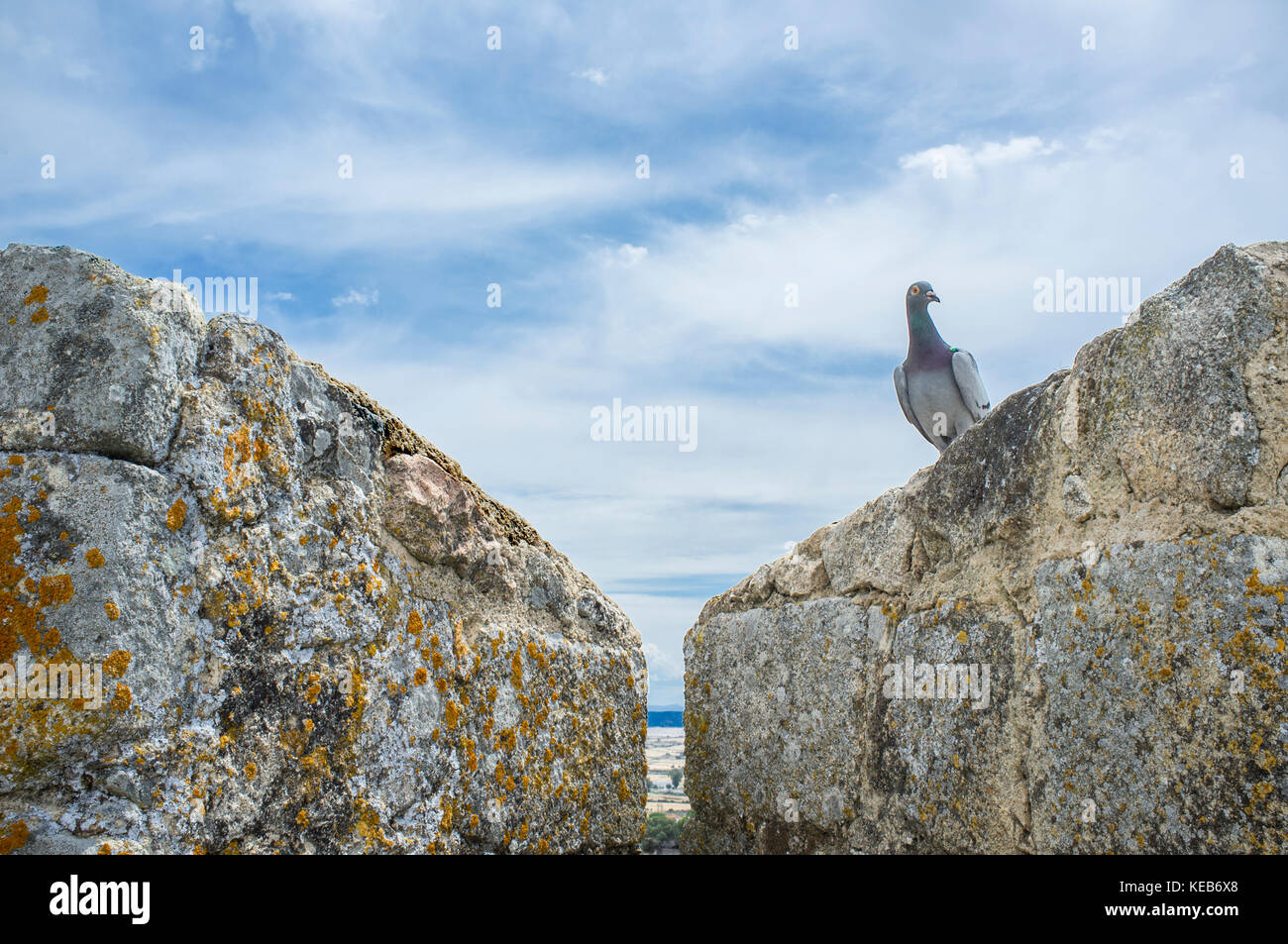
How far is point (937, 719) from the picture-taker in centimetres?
312

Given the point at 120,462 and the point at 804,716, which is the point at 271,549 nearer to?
the point at 120,462

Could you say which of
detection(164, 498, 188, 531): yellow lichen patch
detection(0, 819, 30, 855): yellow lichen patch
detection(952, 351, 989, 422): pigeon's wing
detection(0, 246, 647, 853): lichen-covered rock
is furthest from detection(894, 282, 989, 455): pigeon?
detection(0, 819, 30, 855): yellow lichen patch

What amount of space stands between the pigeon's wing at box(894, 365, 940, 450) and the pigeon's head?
0.39m

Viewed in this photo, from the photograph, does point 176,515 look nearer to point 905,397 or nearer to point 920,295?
point 905,397

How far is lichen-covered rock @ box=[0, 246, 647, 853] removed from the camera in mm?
2145

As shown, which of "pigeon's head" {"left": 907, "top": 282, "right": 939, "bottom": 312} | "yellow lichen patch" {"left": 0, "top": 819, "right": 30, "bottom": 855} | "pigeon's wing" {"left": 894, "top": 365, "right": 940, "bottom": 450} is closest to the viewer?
"yellow lichen patch" {"left": 0, "top": 819, "right": 30, "bottom": 855}

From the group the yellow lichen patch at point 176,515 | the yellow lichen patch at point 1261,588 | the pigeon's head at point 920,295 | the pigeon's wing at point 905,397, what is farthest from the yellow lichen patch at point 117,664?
the pigeon's head at point 920,295

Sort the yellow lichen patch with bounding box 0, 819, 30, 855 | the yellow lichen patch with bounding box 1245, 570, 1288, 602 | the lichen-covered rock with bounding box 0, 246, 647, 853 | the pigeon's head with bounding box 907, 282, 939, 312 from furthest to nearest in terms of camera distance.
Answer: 1. the pigeon's head with bounding box 907, 282, 939, 312
2. the yellow lichen patch with bounding box 1245, 570, 1288, 602
3. the lichen-covered rock with bounding box 0, 246, 647, 853
4. the yellow lichen patch with bounding box 0, 819, 30, 855

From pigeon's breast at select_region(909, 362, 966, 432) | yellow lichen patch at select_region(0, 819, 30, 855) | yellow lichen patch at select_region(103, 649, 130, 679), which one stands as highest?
pigeon's breast at select_region(909, 362, 966, 432)

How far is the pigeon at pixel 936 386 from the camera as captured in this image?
4.83 meters

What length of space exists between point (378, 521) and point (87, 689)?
0.94 metres

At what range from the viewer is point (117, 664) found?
2.16 metres

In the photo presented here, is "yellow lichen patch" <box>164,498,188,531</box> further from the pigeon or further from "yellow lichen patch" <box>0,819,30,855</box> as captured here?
the pigeon
